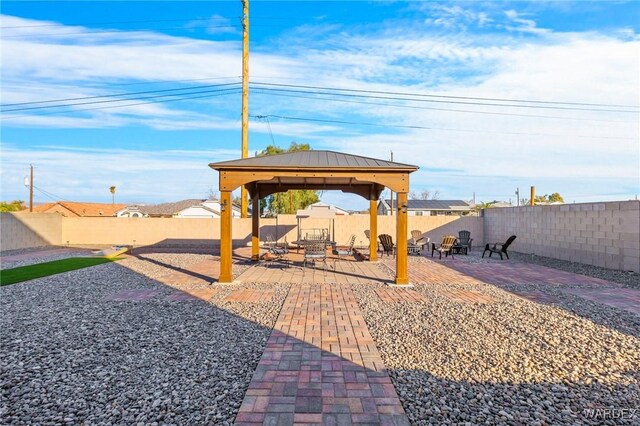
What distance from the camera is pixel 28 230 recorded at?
707 inches

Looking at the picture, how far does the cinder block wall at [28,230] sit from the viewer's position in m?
16.7

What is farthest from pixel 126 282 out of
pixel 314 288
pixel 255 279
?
pixel 314 288

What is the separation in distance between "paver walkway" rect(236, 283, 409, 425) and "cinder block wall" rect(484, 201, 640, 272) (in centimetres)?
954

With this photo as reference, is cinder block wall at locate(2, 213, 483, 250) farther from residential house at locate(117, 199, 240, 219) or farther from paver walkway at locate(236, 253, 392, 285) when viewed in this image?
residential house at locate(117, 199, 240, 219)

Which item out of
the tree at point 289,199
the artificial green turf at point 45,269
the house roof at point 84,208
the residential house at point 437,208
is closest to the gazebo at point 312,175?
the artificial green turf at point 45,269

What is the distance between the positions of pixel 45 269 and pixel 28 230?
9.42 metres

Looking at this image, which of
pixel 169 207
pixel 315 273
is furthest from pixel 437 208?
pixel 315 273

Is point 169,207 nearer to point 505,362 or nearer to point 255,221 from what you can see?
point 255,221

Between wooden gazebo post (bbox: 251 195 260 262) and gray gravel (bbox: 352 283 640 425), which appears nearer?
gray gravel (bbox: 352 283 640 425)

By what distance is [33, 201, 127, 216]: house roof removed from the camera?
157 ft

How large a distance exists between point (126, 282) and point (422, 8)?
14.0 metres

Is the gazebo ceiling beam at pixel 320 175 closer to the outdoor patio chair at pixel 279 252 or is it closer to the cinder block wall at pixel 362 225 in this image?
the outdoor patio chair at pixel 279 252

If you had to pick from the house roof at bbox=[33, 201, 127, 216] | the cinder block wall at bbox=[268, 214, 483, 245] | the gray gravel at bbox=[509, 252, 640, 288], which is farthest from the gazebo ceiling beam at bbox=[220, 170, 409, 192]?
the house roof at bbox=[33, 201, 127, 216]

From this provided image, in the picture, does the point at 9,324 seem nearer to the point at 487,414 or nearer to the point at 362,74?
the point at 487,414
